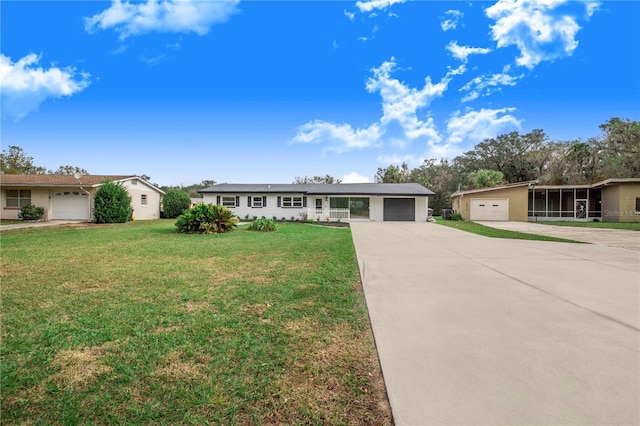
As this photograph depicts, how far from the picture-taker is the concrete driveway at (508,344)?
1.93m

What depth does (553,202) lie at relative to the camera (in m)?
27.1

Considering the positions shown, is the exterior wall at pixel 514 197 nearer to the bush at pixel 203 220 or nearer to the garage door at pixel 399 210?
the garage door at pixel 399 210

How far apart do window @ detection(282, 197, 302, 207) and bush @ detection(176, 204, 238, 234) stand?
9.82m

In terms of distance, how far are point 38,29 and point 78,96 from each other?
23.1 feet

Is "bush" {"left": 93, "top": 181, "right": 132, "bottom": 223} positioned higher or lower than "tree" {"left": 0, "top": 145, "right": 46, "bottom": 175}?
lower

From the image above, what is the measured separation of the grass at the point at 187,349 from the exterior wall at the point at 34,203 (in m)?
19.6

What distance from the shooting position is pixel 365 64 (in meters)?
16.6

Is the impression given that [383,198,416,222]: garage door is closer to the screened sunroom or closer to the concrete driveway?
the screened sunroom

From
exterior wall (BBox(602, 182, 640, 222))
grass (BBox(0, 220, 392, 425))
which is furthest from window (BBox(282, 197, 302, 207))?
exterior wall (BBox(602, 182, 640, 222))

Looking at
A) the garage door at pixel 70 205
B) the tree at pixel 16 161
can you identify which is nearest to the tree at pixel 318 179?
the garage door at pixel 70 205

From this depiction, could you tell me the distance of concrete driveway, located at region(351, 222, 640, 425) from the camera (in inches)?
76.1

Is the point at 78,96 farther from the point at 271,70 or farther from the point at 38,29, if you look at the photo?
the point at 271,70

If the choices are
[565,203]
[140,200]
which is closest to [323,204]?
[140,200]

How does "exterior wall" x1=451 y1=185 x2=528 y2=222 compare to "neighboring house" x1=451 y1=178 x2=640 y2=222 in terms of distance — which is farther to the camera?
"exterior wall" x1=451 y1=185 x2=528 y2=222
